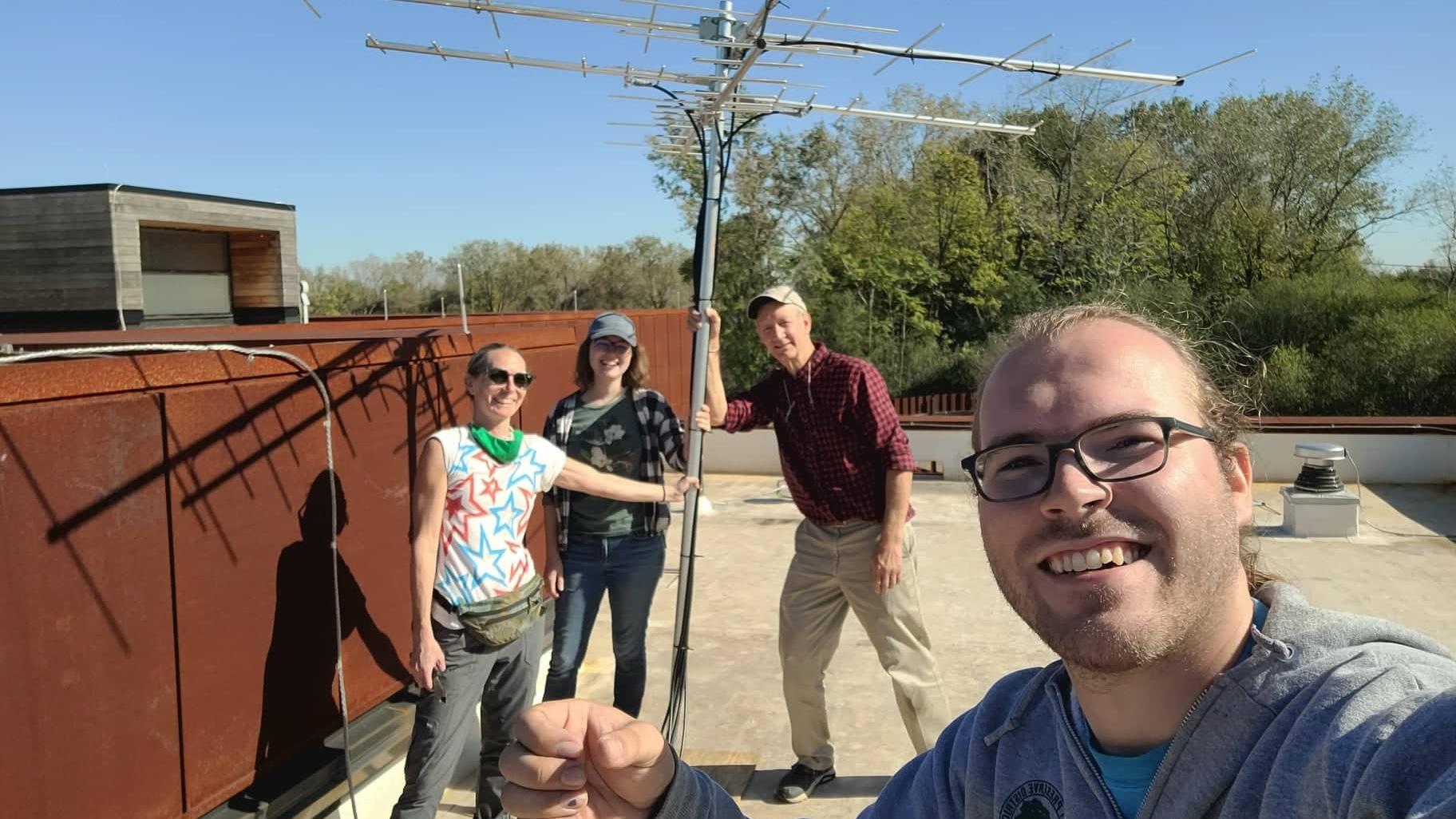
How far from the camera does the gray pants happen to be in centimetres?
332

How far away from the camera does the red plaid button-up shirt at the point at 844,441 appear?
3898mm

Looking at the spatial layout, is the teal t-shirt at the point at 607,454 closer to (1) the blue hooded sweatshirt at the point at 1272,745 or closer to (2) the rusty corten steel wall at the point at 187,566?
(2) the rusty corten steel wall at the point at 187,566

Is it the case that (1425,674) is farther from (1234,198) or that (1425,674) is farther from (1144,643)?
(1234,198)

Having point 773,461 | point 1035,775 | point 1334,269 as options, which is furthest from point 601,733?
point 1334,269

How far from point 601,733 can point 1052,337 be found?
735 millimetres

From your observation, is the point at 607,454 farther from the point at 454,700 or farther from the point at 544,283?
the point at 544,283

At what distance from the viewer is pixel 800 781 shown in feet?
13.5

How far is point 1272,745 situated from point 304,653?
326 cm

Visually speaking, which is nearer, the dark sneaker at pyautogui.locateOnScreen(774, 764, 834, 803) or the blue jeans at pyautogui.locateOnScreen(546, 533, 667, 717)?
the blue jeans at pyautogui.locateOnScreen(546, 533, 667, 717)

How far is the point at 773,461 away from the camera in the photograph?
38.8ft

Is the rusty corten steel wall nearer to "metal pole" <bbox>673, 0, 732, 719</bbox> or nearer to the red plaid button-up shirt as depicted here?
"metal pole" <bbox>673, 0, 732, 719</bbox>

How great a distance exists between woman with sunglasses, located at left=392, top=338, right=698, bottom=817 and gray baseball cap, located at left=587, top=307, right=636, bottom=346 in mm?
437

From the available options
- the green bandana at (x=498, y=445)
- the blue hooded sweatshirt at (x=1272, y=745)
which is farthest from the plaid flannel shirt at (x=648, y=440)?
the blue hooded sweatshirt at (x=1272, y=745)

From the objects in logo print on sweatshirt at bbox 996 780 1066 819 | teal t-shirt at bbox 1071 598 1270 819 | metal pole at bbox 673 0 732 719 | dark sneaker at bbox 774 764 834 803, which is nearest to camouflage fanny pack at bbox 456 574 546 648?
metal pole at bbox 673 0 732 719
